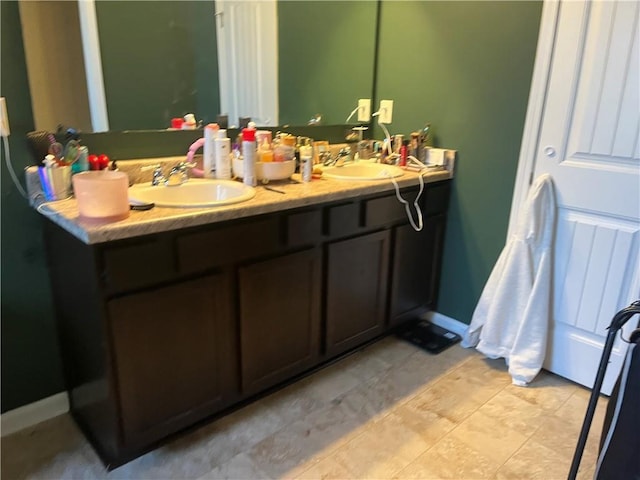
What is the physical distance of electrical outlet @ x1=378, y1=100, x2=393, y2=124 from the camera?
8.54ft

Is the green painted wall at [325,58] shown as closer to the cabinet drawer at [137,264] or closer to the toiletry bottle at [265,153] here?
the toiletry bottle at [265,153]

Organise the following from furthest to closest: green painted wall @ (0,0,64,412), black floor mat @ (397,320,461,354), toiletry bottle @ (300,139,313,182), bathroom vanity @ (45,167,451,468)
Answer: black floor mat @ (397,320,461,354)
toiletry bottle @ (300,139,313,182)
green painted wall @ (0,0,64,412)
bathroom vanity @ (45,167,451,468)

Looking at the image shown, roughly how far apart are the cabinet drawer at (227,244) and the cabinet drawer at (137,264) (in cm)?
5

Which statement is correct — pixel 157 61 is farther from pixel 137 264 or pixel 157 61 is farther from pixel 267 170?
pixel 137 264

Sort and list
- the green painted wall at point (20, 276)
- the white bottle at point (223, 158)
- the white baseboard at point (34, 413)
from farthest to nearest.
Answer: the white bottle at point (223, 158), the white baseboard at point (34, 413), the green painted wall at point (20, 276)

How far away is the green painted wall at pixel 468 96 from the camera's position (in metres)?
2.16

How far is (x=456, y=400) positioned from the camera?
2107 millimetres

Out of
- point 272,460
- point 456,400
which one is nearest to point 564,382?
point 456,400

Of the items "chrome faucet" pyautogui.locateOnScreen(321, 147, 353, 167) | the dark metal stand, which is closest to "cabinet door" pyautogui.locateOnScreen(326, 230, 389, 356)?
"chrome faucet" pyautogui.locateOnScreen(321, 147, 353, 167)

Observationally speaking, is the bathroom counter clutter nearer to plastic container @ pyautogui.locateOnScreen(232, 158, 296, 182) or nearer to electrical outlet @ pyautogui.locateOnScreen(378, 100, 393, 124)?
plastic container @ pyautogui.locateOnScreen(232, 158, 296, 182)

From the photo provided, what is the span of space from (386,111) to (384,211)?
0.71m

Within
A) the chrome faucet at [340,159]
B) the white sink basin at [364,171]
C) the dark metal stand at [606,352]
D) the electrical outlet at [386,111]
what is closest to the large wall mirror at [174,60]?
the electrical outlet at [386,111]

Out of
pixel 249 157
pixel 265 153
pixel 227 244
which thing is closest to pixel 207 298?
pixel 227 244

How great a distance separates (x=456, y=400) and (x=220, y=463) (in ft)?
3.33
